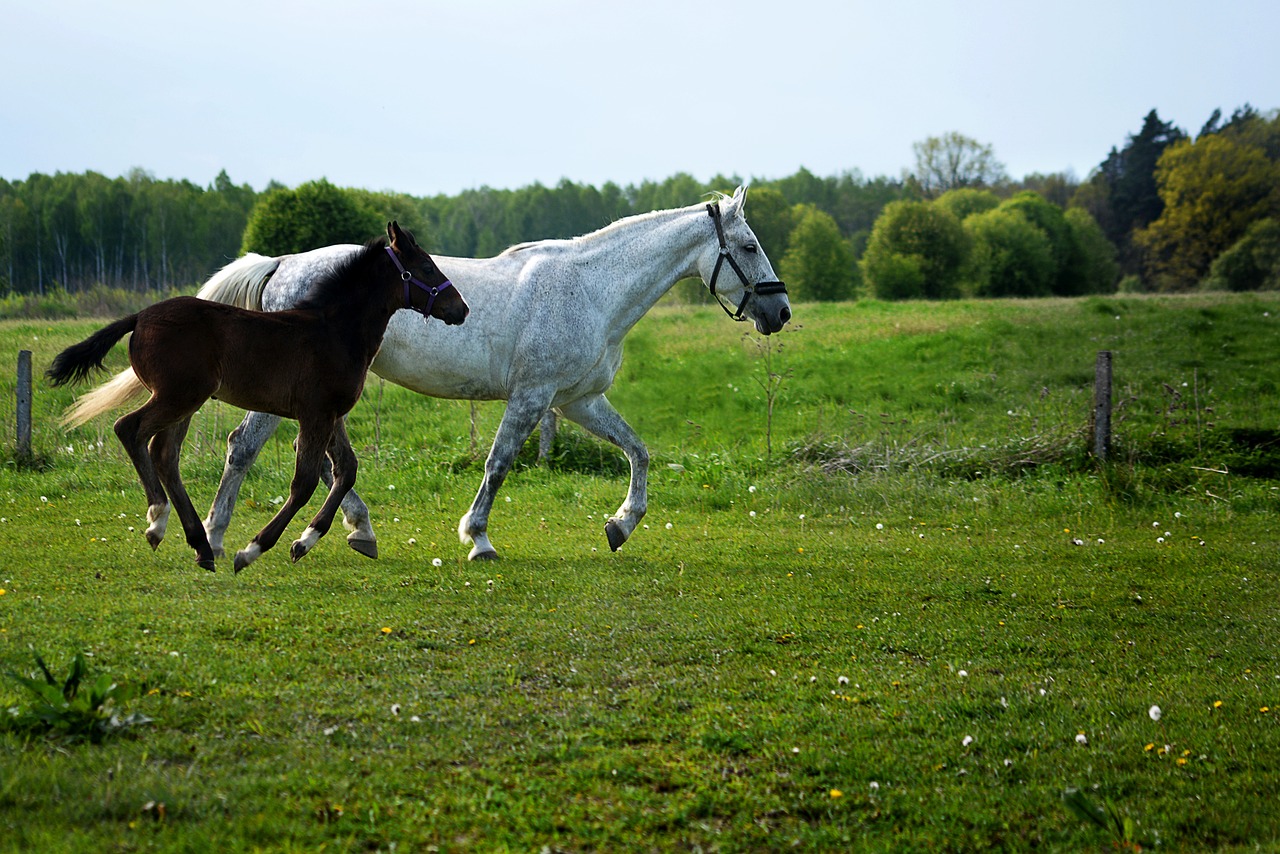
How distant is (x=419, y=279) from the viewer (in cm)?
702

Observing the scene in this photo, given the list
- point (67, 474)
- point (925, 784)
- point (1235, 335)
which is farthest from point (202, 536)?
point (1235, 335)

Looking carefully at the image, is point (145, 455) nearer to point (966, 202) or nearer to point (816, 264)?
point (816, 264)

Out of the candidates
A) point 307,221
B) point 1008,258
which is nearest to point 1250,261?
point 1008,258

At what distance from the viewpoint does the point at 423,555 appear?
8.36 m

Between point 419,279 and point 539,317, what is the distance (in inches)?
57.9

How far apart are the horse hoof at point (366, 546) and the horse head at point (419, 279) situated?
1.92 metres

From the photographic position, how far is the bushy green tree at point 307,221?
1197 inches

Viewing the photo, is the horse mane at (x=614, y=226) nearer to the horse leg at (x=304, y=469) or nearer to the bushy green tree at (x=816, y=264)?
the horse leg at (x=304, y=469)

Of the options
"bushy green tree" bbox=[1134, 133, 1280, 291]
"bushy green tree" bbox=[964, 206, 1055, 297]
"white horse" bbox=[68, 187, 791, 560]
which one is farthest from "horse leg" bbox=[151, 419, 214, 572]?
"bushy green tree" bbox=[1134, 133, 1280, 291]

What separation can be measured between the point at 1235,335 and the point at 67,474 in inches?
961

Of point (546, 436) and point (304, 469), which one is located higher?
point (304, 469)

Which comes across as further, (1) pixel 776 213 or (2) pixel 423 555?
(1) pixel 776 213

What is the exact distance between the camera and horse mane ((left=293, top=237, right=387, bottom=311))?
266 inches

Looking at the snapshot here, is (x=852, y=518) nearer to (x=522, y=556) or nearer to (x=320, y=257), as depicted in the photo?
(x=522, y=556)
